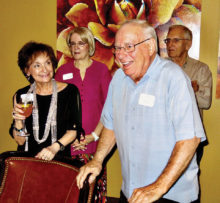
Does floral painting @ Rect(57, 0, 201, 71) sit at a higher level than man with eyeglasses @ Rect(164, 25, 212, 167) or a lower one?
higher

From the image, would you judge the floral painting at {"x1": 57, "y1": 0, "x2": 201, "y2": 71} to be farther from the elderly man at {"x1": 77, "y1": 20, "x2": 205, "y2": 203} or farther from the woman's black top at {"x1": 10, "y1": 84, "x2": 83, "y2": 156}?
the elderly man at {"x1": 77, "y1": 20, "x2": 205, "y2": 203}

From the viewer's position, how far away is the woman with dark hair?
1.96 meters

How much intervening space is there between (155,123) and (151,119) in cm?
3

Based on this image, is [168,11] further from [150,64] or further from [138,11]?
[150,64]

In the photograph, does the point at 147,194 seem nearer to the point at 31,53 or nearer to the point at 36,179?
the point at 36,179

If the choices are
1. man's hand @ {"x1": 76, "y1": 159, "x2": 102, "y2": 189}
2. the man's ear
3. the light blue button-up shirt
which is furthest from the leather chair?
the man's ear

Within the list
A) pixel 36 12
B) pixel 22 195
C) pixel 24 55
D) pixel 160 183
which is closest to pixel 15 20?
pixel 36 12

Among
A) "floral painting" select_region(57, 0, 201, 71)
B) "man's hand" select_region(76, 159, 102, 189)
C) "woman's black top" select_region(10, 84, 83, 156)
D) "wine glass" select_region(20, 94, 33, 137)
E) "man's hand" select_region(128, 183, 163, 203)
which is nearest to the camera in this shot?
"man's hand" select_region(128, 183, 163, 203)

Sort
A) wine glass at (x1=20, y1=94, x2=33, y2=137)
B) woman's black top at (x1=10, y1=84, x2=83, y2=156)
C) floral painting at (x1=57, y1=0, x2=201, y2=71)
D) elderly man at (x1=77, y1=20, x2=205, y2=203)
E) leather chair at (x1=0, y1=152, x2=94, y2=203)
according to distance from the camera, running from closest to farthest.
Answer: elderly man at (x1=77, y1=20, x2=205, y2=203) → leather chair at (x1=0, y1=152, x2=94, y2=203) → wine glass at (x1=20, y1=94, x2=33, y2=137) → woman's black top at (x1=10, y1=84, x2=83, y2=156) → floral painting at (x1=57, y1=0, x2=201, y2=71)

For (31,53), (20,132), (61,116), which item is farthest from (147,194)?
(31,53)

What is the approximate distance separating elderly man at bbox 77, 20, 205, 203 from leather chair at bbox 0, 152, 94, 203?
168 millimetres

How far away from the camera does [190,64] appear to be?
272cm

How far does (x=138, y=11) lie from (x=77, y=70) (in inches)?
41.9

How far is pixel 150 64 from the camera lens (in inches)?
54.2
